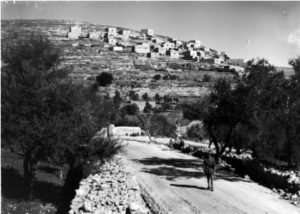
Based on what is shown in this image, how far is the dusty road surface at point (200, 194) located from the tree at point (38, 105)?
544 centimetres

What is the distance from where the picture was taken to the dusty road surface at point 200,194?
1722 cm

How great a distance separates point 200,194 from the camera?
64.9ft

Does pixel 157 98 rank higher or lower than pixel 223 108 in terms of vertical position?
lower

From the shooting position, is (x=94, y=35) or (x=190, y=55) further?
(x=94, y=35)

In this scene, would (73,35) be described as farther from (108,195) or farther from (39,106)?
(108,195)

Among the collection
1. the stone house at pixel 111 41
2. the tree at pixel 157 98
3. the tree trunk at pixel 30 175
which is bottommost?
the tree at pixel 157 98

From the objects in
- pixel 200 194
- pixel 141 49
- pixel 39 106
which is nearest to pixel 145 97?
pixel 141 49

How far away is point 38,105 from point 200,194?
32.1ft

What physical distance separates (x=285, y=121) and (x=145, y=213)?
19.2 m

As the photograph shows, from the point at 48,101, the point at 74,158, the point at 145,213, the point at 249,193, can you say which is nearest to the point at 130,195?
the point at 145,213

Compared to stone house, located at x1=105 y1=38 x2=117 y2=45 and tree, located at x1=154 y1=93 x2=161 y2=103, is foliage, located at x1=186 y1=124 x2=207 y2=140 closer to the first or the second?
tree, located at x1=154 y1=93 x2=161 y2=103

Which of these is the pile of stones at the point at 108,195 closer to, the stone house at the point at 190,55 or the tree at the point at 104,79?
the tree at the point at 104,79

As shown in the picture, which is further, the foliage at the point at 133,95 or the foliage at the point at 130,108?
the foliage at the point at 133,95

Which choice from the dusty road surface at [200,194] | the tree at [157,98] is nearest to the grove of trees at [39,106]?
the dusty road surface at [200,194]
